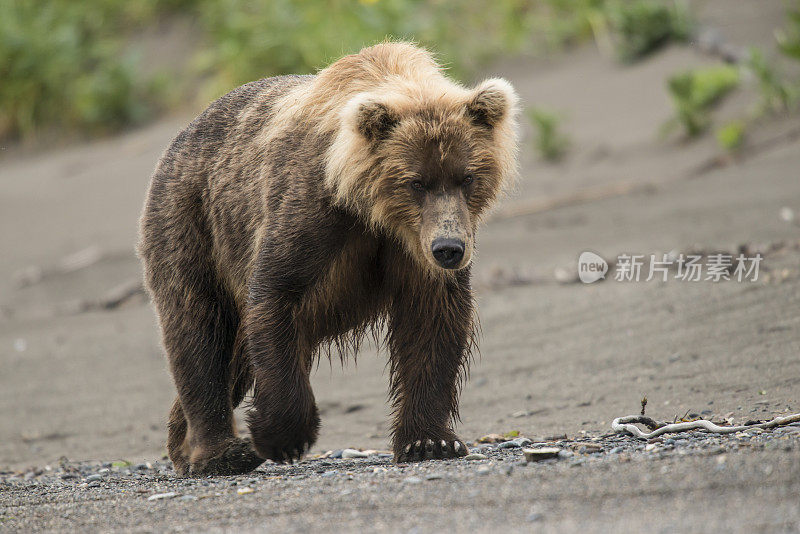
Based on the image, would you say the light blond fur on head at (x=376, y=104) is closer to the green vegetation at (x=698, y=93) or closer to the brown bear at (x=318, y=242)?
the brown bear at (x=318, y=242)

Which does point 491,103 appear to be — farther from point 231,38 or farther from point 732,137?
point 231,38

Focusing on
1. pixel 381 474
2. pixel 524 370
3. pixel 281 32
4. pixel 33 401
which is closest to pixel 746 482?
pixel 381 474

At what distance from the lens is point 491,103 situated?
5.20 m

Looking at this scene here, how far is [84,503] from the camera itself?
469cm

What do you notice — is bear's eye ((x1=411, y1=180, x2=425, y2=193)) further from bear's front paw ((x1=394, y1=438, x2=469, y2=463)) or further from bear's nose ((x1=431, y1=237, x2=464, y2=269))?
bear's front paw ((x1=394, y1=438, x2=469, y2=463))

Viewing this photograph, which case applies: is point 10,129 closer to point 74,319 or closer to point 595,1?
point 74,319

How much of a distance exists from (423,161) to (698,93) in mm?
8338

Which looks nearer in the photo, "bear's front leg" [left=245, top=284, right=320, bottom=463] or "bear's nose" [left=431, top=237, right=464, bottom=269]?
"bear's nose" [left=431, top=237, right=464, bottom=269]

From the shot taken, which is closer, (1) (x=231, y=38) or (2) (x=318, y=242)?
(2) (x=318, y=242)

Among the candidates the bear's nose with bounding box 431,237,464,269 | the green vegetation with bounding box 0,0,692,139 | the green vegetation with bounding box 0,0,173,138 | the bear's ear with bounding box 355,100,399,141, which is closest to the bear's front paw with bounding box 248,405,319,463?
the bear's nose with bounding box 431,237,464,269

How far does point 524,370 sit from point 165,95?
Answer: 11369 millimetres

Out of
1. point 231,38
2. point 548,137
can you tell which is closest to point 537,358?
point 548,137

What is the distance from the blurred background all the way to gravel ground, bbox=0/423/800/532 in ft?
5.96

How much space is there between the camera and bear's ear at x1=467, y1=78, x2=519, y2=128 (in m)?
5.19
